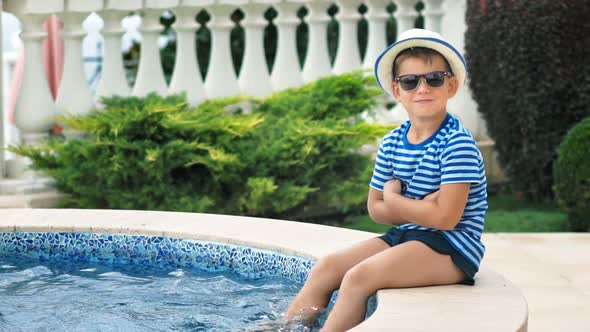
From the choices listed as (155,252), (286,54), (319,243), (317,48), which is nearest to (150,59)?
(286,54)

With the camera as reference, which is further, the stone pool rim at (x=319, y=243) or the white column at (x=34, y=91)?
the white column at (x=34, y=91)

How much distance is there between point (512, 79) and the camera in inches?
309

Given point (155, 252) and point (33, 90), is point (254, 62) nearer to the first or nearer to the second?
point (33, 90)

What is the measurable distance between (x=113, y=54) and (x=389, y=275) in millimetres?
4712

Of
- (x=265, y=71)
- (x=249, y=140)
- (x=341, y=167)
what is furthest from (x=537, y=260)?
(x=265, y=71)

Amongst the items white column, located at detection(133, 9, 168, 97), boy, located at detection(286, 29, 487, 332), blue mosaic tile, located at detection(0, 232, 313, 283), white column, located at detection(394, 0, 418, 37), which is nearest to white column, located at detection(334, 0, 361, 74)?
white column, located at detection(394, 0, 418, 37)

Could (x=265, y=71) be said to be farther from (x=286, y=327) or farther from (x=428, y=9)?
(x=286, y=327)

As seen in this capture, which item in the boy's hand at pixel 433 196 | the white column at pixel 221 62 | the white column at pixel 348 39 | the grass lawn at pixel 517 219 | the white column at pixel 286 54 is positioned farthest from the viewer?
the white column at pixel 348 39

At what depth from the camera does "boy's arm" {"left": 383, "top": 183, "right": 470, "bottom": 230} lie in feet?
10.8

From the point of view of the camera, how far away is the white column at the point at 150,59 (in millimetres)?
7566

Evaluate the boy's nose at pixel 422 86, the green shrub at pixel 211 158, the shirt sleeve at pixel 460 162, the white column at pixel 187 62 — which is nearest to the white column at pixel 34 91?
the green shrub at pixel 211 158

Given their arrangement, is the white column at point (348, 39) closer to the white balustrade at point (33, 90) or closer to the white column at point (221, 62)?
the white column at point (221, 62)

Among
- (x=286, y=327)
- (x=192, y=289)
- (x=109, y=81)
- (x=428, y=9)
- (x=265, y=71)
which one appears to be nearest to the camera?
(x=286, y=327)

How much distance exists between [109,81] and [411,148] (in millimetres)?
4447
